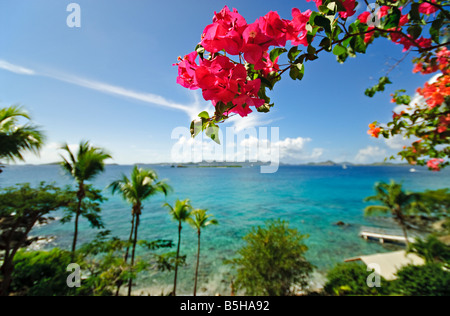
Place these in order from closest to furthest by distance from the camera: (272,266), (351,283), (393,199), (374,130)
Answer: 1. (374,130)
2. (351,283)
3. (272,266)
4. (393,199)

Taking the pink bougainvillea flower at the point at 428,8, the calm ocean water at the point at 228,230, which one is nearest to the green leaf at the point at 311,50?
the pink bougainvillea flower at the point at 428,8

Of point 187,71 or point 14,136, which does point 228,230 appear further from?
point 187,71

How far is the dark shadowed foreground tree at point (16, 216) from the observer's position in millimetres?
4648

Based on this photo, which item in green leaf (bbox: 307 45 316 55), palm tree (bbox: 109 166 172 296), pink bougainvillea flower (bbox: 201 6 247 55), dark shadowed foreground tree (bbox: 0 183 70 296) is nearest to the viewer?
pink bougainvillea flower (bbox: 201 6 247 55)

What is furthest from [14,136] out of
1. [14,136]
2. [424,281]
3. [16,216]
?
[424,281]

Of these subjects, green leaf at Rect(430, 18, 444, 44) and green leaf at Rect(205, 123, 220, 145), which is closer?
green leaf at Rect(205, 123, 220, 145)

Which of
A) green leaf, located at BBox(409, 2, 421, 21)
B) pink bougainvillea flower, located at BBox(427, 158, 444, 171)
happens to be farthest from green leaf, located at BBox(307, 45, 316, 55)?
pink bougainvillea flower, located at BBox(427, 158, 444, 171)

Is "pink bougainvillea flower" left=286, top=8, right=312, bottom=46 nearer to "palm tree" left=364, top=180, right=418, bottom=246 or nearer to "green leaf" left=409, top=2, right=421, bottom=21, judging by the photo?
"green leaf" left=409, top=2, right=421, bottom=21

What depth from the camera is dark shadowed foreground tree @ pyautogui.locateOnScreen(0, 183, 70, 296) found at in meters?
4.65

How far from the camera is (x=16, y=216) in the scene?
4.93m

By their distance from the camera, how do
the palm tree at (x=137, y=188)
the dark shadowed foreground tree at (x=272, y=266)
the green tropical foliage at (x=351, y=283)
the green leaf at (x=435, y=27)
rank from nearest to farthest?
1. the green leaf at (x=435, y=27)
2. the green tropical foliage at (x=351, y=283)
3. the palm tree at (x=137, y=188)
4. the dark shadowed foreground tree at (x=272, y=266)

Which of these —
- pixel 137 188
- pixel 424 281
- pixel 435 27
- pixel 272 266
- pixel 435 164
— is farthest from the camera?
pixel 272 266

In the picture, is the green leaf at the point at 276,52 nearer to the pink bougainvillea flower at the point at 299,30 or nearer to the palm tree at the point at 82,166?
the pink bougainvillea flower at the point at 299,30
